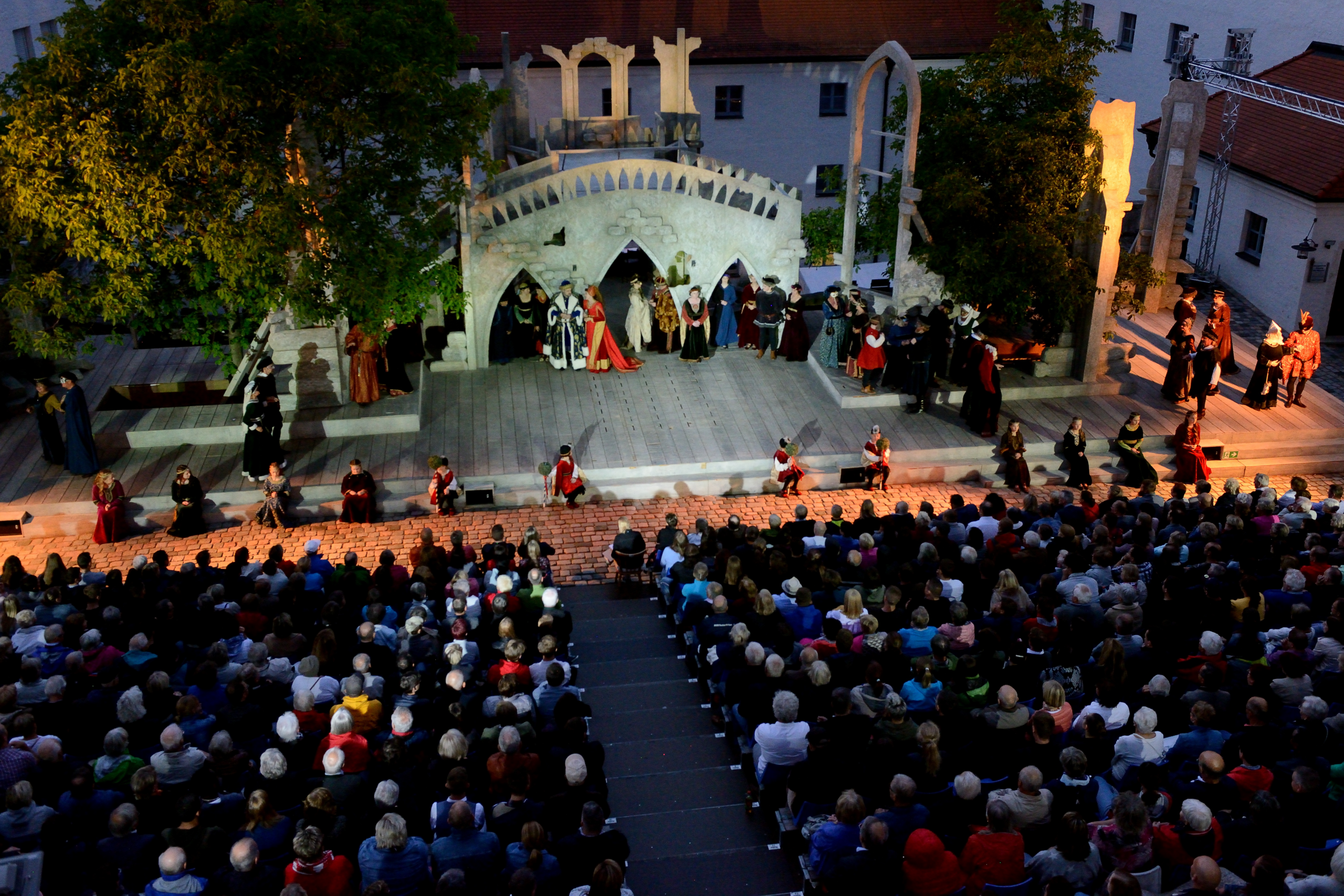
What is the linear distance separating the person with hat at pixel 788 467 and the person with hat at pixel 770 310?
13.5 ft

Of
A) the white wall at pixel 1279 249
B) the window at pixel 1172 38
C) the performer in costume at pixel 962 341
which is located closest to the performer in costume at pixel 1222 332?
the performer in costume at pixel 962 341

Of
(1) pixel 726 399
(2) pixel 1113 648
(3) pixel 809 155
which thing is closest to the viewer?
(2) pixel 1113 648

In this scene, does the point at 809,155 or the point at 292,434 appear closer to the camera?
the point at 292,434

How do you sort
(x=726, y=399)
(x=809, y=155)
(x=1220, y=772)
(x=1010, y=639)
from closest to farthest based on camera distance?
1. (x=1220, y=772)
2. (x=1010, y=639)
3. (x=726, y=399)
4. (x=809, y=155)

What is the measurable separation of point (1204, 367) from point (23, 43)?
24.3m

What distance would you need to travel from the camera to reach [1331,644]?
1099 cm

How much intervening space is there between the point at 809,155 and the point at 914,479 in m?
17.3

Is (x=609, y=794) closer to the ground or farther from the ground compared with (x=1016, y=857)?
closer to the ground

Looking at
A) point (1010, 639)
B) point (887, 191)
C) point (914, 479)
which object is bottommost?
point (914, 479)

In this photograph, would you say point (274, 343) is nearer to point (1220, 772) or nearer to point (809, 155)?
point (1220, 772)

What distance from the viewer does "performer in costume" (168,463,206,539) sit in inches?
652

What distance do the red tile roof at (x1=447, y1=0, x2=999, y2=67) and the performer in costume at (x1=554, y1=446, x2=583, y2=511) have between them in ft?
57.1

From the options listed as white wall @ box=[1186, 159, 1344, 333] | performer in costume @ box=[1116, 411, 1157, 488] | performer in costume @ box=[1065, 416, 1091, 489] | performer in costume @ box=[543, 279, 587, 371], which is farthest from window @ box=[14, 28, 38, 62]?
white wall @ box=[1186, 159, 1344, 333]

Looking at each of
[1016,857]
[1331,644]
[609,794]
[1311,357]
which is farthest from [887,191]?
[1016,857]
